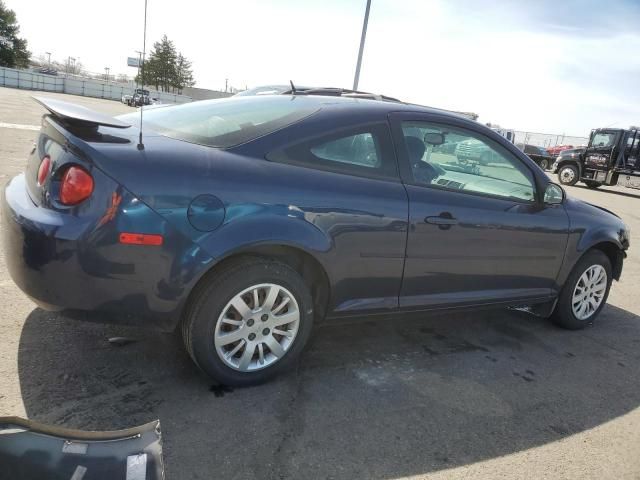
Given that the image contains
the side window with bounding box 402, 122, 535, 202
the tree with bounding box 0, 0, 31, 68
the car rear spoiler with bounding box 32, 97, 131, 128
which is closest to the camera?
the car rear spoiler with bounding box 32, 97, 131, 128

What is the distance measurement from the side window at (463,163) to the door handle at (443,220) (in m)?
0.20

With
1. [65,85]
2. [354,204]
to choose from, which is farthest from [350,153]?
[65,85]

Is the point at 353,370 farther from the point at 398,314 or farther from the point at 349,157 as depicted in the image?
the point at 349,157

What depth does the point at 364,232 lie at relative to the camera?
9.70 ft

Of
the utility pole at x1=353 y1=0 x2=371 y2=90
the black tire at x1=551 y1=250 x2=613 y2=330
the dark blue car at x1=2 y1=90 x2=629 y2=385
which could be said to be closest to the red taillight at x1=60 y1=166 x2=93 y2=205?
the dark blue car at x1=2 y1=90 x2=629 y2=385

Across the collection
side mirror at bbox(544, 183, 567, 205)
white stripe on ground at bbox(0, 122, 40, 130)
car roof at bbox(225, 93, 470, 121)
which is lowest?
white stripe on ground at bbox(0, 122, 40, 130)

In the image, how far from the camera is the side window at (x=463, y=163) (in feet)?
10.8

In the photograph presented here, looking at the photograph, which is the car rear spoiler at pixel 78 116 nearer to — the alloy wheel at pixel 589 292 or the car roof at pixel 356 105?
the car roof at pixel 356 105

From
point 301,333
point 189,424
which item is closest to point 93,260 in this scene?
point 189,424

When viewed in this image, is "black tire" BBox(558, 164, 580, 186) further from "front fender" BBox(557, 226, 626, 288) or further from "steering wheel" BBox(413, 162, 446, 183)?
"steering wheel" BBox(413, 162, 446, 183)

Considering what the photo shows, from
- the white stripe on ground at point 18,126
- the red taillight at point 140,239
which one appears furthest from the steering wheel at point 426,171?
the white stripe on ground at point 18,126

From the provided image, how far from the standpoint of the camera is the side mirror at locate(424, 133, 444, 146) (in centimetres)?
338

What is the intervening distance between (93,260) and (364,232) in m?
1.41

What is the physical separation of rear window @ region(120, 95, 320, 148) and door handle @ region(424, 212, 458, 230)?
3.20 ft
